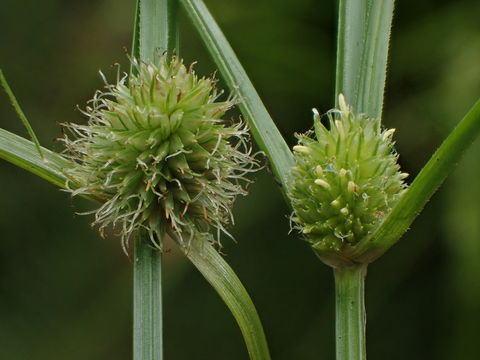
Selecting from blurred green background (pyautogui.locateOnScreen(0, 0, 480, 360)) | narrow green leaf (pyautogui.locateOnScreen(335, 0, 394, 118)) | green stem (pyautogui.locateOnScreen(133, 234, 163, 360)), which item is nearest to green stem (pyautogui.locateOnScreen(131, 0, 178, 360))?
green stem (pyautogui.locateOnScreen(133, 234, 163, 360))

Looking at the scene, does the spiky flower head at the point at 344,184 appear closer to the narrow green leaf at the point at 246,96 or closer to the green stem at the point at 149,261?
the narrow green leaf at the point at 246,96

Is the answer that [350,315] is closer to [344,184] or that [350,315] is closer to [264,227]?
[344,184]

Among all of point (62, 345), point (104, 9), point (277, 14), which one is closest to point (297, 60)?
point (277, 14)

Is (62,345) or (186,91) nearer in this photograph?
(186,91)

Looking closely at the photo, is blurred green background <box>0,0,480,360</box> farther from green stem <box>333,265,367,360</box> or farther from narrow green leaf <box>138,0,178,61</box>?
narrow green leaf <box>138,0,178,61</box>

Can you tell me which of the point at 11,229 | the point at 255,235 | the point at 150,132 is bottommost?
the point at 150,132

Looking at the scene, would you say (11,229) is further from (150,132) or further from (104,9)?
(150,132)

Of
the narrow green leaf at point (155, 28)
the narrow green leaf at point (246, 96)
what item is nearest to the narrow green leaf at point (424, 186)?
the narrow green leaf at point (246, 96)
